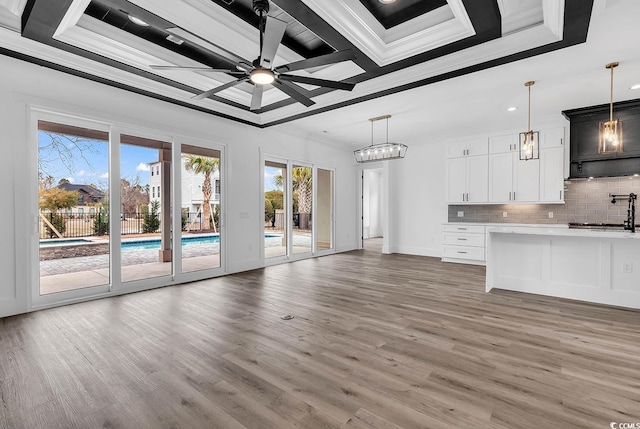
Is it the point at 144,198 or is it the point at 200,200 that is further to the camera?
the point at 200,200

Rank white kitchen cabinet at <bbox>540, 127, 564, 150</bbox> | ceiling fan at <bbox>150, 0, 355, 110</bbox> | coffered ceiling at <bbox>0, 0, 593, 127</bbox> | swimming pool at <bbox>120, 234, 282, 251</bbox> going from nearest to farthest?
ceiling fan at <bbox>150, 0, 355, 110</bbox> → coffered ceiling at <bbox>0, 0, 593, 127</bbox> → swimming pool at <bbox>120, 234, 282, 251</bbox> → white kitchen cabinet at <bbox>540, 127, 564, 150</bbox>

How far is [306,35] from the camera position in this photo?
3572mm

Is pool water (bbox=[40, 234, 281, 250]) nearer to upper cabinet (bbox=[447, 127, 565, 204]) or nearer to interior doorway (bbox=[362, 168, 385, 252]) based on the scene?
upper cabinet (bbox=[447, 127, 565, 204])

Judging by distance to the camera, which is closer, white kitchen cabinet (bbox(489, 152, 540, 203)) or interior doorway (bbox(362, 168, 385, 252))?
white kitchen cabinet (bbox(489, 152, 540, 203))

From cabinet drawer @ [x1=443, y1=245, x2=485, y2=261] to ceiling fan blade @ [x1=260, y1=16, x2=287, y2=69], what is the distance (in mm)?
5823

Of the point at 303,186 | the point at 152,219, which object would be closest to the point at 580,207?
the point at 303,186

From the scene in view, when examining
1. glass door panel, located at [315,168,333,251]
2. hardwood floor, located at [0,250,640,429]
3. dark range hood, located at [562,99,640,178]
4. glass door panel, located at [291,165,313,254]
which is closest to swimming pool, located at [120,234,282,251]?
hardwood floor, located at [0,250,640,429]

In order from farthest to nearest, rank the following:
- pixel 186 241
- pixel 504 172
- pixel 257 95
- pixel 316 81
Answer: pixel 504 172, pixel 186 241, pixel 257 95, pixel 316 81

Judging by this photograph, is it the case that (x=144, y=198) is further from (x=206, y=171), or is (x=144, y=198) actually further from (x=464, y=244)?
(x=464, y=244)

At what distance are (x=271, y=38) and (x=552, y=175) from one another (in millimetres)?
6147

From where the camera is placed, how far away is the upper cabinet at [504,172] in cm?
601

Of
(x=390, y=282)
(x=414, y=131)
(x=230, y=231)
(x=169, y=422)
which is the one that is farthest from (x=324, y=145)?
(x=169, y=422)

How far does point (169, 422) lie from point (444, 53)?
4289mm

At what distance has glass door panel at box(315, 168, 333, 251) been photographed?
8.32 m
